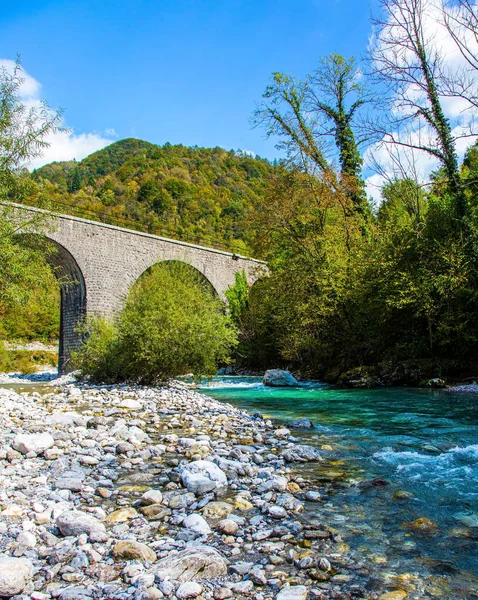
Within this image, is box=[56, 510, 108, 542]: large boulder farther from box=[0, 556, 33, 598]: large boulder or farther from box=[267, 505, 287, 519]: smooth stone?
box=[267, 505, 287, 519]: smooth stone

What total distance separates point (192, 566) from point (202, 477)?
1.46 meters

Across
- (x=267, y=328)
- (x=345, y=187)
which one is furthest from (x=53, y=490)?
(x=267, y=328)

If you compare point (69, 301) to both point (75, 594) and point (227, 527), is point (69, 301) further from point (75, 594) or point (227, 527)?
point (75, 594)

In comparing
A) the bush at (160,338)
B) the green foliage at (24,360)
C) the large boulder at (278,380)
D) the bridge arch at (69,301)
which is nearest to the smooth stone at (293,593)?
the bush at (160,338)

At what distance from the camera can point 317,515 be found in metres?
3.23

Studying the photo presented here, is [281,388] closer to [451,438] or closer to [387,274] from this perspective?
[387,274]

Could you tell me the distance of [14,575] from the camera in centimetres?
220

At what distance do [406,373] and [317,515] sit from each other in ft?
35.7

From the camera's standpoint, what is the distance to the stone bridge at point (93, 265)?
19.8 m

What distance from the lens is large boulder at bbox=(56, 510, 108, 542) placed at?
2.75m

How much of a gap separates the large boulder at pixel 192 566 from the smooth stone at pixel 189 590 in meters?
0.07

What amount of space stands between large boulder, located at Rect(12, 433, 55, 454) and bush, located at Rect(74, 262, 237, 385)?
6945 millimetres

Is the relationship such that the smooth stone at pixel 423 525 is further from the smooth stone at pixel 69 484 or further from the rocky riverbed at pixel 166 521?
the smooth stone at pixel 69 484

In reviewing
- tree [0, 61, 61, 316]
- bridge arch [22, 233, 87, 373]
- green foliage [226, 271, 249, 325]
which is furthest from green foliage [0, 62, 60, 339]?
green foliage [226, 271, 249, 325]
